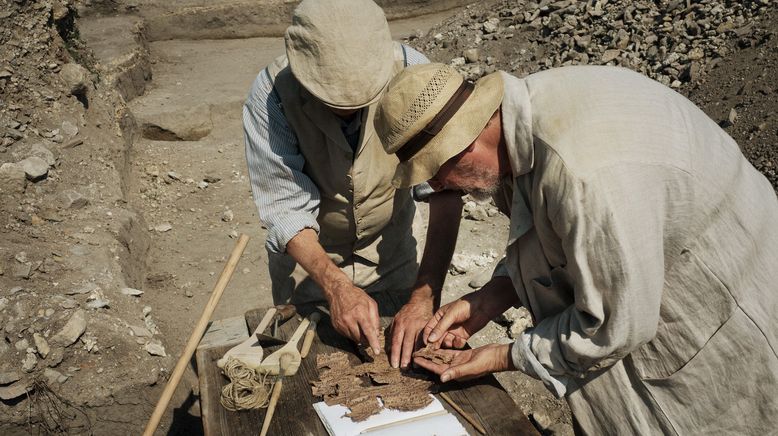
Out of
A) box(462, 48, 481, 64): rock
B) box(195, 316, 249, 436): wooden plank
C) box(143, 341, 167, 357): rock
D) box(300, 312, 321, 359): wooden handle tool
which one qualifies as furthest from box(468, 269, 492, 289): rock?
box(462, 48, 481, 64): rock

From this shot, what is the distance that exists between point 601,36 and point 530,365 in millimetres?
6650

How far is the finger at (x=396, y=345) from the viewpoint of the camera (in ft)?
8.00

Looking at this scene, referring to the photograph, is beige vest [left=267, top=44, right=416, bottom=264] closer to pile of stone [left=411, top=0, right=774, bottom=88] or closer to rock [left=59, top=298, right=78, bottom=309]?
rock [left=59, top=298, right=78, bottom=309]

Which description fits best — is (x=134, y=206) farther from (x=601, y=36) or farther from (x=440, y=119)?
(x=601, y=36)

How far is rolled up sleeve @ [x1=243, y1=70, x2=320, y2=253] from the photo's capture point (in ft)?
8.95

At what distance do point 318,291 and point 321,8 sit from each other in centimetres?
142

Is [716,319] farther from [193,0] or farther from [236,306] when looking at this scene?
[193,0]

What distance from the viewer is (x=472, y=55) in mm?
8797

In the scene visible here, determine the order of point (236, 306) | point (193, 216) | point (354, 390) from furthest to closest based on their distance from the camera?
1. point (193, 216)
2. point (236, 306)
3. point (354, 390)

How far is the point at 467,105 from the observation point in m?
1.88

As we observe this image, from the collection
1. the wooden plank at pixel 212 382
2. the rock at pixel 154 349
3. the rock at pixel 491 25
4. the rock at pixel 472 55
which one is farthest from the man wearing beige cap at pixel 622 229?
the rock at pixel 491 25

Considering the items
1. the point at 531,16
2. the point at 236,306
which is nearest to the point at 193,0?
the point at 531,16

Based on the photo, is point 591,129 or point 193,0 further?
point 193,0

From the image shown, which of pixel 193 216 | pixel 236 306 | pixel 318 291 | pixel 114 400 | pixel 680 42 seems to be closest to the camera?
pixel 318 291
